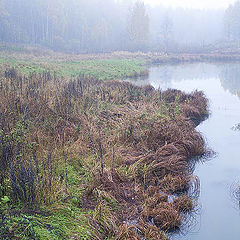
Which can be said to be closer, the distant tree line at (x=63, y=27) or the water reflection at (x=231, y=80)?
the water reflection at (x=231, y=80)

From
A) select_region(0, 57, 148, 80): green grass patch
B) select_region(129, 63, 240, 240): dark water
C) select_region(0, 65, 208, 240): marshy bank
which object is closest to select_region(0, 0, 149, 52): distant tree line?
select_region(0, 57, 148, 80): green grass patch

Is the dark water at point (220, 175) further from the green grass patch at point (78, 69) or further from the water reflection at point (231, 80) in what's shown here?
the green grass patch at point (78, 69)

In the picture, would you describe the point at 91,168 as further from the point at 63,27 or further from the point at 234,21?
the point at 234,21

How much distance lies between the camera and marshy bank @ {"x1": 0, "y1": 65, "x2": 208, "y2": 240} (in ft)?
14.1

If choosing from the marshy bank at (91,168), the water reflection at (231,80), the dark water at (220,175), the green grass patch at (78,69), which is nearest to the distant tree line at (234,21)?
the water reflection at (231,80)

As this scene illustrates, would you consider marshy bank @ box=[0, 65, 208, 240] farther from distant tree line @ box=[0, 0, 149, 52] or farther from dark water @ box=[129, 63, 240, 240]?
distant tree line @ box=[0, 0, 149, 52]

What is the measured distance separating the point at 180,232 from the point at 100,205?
1.30 metres

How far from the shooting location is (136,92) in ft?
41.5

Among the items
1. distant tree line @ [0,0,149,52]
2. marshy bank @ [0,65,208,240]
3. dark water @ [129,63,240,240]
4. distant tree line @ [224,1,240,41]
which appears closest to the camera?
marshy bank @ [0,65,208,240]

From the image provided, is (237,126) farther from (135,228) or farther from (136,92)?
(135,228)

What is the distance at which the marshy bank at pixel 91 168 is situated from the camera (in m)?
4.31

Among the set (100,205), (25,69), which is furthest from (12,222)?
(25,69)

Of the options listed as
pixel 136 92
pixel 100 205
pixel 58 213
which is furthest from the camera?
pixel 136 92

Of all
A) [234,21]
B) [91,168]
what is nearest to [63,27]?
[234,21]
